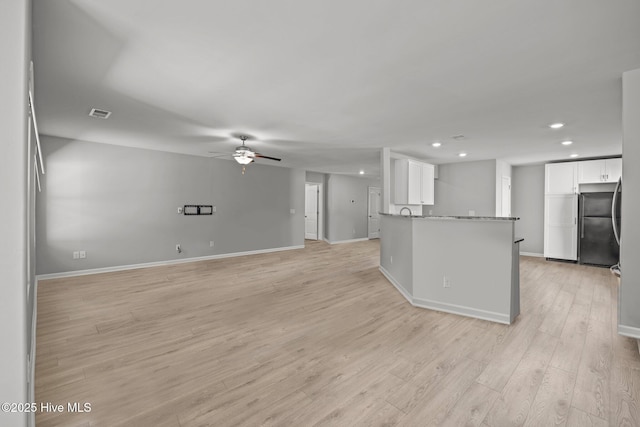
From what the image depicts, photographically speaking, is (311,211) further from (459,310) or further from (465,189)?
(459,310)

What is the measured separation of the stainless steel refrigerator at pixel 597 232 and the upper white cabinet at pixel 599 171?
1.26 feet

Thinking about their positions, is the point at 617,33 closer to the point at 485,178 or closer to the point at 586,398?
the point at 586,398

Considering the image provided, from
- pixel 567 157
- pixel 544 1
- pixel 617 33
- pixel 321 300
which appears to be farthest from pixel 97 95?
pixel 567 157

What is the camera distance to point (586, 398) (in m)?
1.92

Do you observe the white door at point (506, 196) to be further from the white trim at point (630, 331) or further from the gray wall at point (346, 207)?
the white trim at point (630, 331)

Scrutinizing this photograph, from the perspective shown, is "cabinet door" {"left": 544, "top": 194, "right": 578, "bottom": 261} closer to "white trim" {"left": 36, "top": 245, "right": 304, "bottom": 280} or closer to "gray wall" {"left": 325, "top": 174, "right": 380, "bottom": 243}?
"gray wall" {"left": 325, "top": 174, "right": 380, "bottom": 243}

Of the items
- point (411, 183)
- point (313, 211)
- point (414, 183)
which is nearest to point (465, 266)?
point (411, 183)

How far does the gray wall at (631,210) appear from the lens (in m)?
2.31

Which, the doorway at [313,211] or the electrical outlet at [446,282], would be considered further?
the doorway at [313,211]

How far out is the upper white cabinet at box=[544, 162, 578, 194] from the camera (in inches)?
254

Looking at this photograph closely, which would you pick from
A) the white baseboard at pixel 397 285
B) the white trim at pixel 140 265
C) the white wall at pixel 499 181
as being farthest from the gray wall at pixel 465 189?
the white trim at pixel 140 265

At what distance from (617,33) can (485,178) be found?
5.46 metres

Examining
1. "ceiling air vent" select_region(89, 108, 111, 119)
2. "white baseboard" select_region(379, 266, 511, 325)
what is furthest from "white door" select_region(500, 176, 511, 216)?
"ceiling air vent" select_region(89, 108, 111, 119)

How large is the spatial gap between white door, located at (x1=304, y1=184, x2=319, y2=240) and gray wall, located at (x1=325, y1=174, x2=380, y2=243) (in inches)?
22.7
